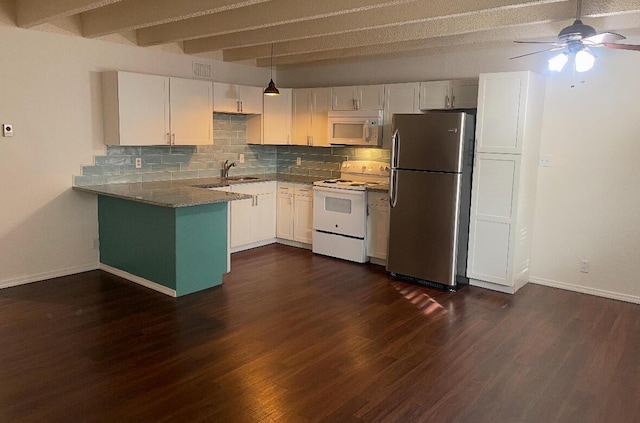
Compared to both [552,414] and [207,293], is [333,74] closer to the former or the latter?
[207,293]

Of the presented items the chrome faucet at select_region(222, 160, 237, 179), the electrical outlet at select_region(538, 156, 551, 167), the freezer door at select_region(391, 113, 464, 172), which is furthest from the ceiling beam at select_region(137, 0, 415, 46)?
the electrical outlet at select_region(538, 156, 551, 167)

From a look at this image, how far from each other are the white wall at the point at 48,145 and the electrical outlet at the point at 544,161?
14.5ft

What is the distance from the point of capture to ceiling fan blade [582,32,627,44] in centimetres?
286

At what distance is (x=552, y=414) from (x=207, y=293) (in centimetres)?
310

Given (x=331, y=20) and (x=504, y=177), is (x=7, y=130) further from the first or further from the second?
(x=504, y=177)

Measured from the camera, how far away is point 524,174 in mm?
4840

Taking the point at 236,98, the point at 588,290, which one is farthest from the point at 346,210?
the point at 588,290

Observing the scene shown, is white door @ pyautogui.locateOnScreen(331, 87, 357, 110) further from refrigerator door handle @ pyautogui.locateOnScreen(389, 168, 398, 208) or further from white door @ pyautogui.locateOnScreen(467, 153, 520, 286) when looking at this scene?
white door @ pyautogui.locateOnScreen(467, 153, 520, 286)

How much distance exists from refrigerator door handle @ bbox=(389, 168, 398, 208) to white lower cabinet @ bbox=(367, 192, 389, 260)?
1.21ft

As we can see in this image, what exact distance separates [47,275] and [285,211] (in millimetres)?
2888

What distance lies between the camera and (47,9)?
4.16 m

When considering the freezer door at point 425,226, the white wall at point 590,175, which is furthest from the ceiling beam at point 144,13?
the white wall at point 590,175

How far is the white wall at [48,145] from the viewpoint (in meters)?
4.72

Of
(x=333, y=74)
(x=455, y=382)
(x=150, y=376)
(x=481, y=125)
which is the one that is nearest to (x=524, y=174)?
(x=481, y=125)
